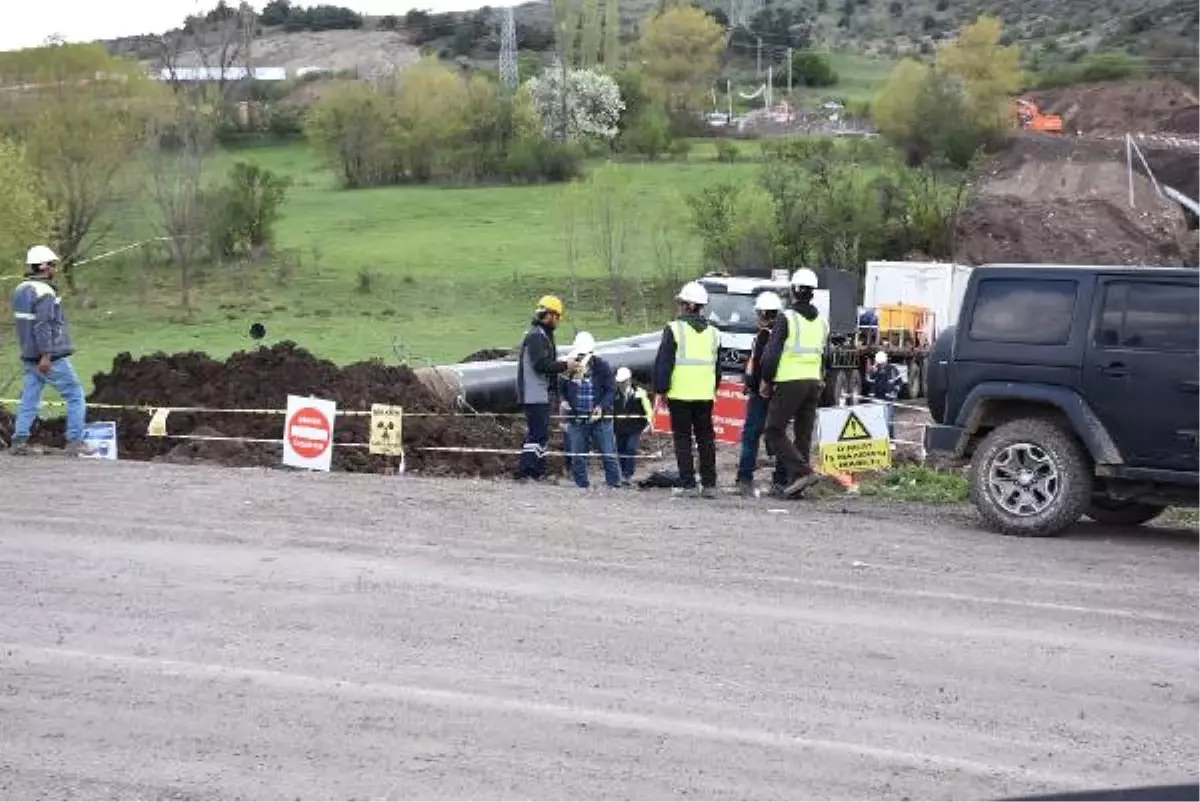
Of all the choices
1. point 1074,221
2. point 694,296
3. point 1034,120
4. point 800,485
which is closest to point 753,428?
point 800,485

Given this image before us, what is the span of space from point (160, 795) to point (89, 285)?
187ft

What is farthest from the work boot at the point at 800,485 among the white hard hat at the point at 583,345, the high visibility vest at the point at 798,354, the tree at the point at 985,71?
the tree at the point at 985,71

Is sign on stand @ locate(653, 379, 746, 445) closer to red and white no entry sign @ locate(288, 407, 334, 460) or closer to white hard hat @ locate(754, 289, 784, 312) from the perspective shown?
red and white no entry sign @ locate(288, 407, 334, 460)

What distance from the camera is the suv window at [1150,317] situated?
1194cm

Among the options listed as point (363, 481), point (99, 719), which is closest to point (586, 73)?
point (363, 481)

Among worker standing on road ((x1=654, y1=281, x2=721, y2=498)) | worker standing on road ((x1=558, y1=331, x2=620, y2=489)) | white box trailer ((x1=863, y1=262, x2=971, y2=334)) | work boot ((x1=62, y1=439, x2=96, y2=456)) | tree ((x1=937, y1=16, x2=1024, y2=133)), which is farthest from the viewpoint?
tree ((x1=937, y1=16, x2=1024, y2=133))

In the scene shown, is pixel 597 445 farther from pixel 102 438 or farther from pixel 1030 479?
pixel 1030 479

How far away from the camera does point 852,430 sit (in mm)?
16719

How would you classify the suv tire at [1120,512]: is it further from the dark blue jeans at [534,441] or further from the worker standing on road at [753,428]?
the dark blue jeans at [534,441]

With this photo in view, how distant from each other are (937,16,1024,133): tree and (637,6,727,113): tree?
39.0 metres

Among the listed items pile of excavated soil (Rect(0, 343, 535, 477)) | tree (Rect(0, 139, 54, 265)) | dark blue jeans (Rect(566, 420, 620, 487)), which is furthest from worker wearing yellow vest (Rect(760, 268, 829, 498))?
tree (Rect(0, 139, 54, 265))

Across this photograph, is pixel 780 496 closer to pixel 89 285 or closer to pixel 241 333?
pixel 241 333

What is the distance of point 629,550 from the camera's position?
11.5m

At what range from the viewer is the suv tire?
43.5 ft
